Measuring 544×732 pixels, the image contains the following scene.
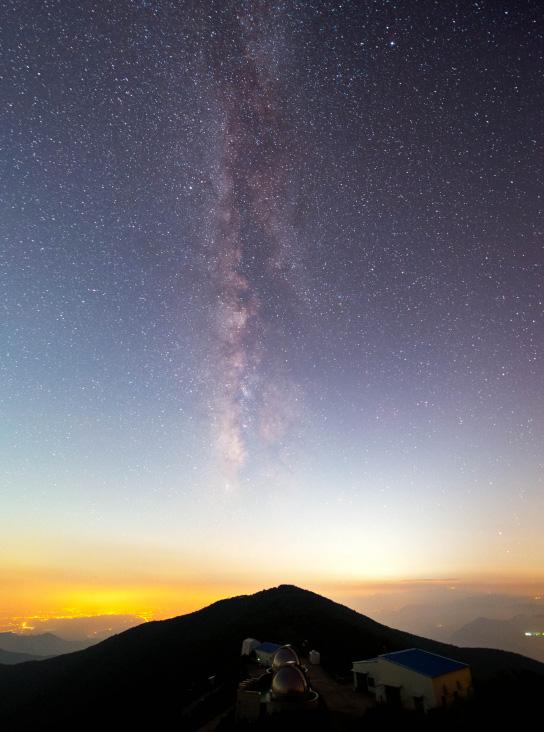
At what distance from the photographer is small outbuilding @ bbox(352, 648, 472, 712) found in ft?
72.6

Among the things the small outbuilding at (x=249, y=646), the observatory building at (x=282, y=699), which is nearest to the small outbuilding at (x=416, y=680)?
the observatory building at (x=282, y=699)

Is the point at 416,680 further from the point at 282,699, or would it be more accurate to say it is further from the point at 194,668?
the point at 194,668

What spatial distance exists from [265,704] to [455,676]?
11.6 metres

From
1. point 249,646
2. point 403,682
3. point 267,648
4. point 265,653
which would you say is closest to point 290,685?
point 403,682

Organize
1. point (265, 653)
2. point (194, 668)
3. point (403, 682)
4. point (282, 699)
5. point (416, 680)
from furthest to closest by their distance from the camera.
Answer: point (194, 668) → point (265, 653) → point (403, 682) → point (416, 680) → point (282, 699)

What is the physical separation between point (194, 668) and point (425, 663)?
112ft

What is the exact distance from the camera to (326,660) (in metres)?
36.0

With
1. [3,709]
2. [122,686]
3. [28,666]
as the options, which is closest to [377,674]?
[122,686]

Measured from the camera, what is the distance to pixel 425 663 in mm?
24453

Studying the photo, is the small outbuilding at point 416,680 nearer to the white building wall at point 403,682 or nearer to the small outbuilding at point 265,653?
the white building wall at point 403,682

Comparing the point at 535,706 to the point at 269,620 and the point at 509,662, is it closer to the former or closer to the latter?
the point at 269,620

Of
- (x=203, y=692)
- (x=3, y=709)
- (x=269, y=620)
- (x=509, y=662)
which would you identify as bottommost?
(x=509, y=662)

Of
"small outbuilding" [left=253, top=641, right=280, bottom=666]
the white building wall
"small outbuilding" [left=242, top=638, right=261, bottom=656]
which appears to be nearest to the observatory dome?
the white building wall

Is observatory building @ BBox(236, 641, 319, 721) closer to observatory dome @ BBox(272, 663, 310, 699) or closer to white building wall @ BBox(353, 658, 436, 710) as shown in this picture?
observatory dome @ BBox(272, 663, 310, 699)
